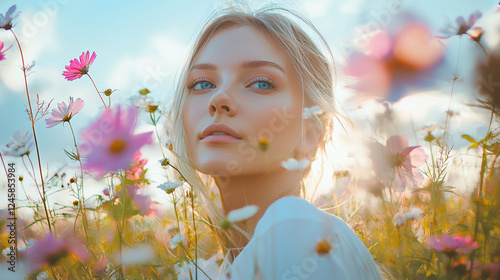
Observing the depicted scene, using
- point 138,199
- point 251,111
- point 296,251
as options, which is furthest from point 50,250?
point 251,111

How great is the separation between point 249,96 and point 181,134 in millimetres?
307

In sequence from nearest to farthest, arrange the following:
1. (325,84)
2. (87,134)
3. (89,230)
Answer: (87,134), (89,230), (325,84)

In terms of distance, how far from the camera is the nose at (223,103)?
957mm

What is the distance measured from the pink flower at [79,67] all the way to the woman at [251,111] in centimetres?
29

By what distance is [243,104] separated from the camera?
3.25 feet

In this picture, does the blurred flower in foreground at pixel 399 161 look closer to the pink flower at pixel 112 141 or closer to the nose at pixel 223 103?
the nose at pixel 223 103

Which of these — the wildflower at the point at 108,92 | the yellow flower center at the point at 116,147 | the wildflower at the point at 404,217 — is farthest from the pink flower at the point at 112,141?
the wildflower at the point at 404,217

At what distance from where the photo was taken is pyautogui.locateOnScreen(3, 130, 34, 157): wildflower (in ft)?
2.96

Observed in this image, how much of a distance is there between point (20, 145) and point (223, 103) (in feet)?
1.58

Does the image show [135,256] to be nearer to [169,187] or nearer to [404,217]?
[169,187]

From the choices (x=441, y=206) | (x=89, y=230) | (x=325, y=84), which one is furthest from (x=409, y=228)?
(x=89, y=230)

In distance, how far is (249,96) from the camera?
101 centimetres

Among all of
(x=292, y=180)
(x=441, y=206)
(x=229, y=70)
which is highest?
(x=229, y=70)

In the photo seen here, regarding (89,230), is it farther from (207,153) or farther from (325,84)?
(325,84)
